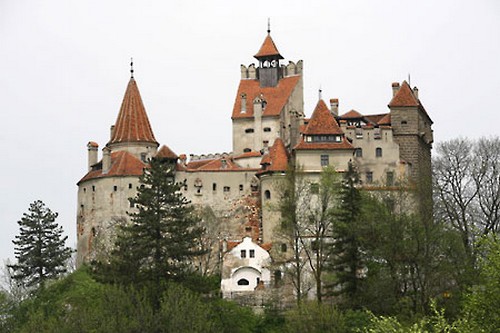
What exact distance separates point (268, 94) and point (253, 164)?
8.13 meters

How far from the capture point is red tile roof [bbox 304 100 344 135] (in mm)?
75562

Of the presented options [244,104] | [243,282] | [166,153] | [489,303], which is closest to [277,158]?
[166,153]

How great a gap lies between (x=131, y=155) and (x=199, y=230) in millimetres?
21548

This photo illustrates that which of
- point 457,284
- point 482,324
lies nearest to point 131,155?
point 457,284

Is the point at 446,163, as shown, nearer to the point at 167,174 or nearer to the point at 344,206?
the point at 344,206

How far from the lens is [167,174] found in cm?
6506

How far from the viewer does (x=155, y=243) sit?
60.9 metres

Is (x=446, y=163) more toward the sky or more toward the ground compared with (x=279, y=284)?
more toward the sky

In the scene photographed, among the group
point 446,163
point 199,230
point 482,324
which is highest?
point 446,163

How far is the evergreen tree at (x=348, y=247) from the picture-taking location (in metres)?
61.7

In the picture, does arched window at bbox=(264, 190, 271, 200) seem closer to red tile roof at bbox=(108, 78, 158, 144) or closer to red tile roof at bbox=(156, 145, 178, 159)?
red tile roof at bbox=(156, 145, 178, 159)

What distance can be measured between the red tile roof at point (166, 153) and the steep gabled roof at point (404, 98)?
16.6 m

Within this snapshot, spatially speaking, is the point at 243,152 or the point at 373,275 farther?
the point at 243,152

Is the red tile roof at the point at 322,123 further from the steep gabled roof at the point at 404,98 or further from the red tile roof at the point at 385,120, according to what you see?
the steep gabled roof at the point at 404,98
